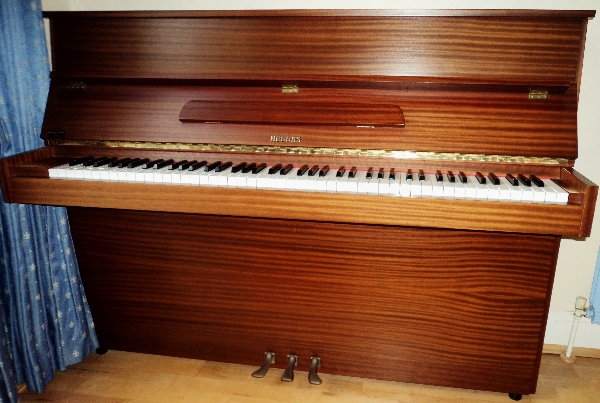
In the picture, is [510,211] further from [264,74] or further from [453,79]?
[264,74]

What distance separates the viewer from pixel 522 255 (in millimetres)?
1541

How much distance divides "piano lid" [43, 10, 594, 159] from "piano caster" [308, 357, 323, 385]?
93cm

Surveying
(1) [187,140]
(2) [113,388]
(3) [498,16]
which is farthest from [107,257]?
(3) [498,16]

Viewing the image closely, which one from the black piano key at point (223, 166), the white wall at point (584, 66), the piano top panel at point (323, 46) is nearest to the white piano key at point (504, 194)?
the piano top panel at point (323, 46)

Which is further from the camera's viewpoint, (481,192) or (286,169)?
(286,169)

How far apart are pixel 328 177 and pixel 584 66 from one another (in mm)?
1194

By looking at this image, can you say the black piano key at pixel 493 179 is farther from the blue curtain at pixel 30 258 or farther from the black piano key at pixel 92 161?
the blue curtain at pixel 30 258

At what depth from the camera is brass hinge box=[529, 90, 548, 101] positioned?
4.81 ft

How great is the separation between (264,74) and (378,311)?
1030 mm

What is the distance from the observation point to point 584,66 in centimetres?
173

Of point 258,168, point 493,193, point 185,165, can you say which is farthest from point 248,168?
point 493,193

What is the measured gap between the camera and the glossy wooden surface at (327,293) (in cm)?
160

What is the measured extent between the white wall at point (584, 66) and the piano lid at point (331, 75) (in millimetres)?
313

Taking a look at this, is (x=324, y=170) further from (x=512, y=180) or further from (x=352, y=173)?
(x=512, y=180)
